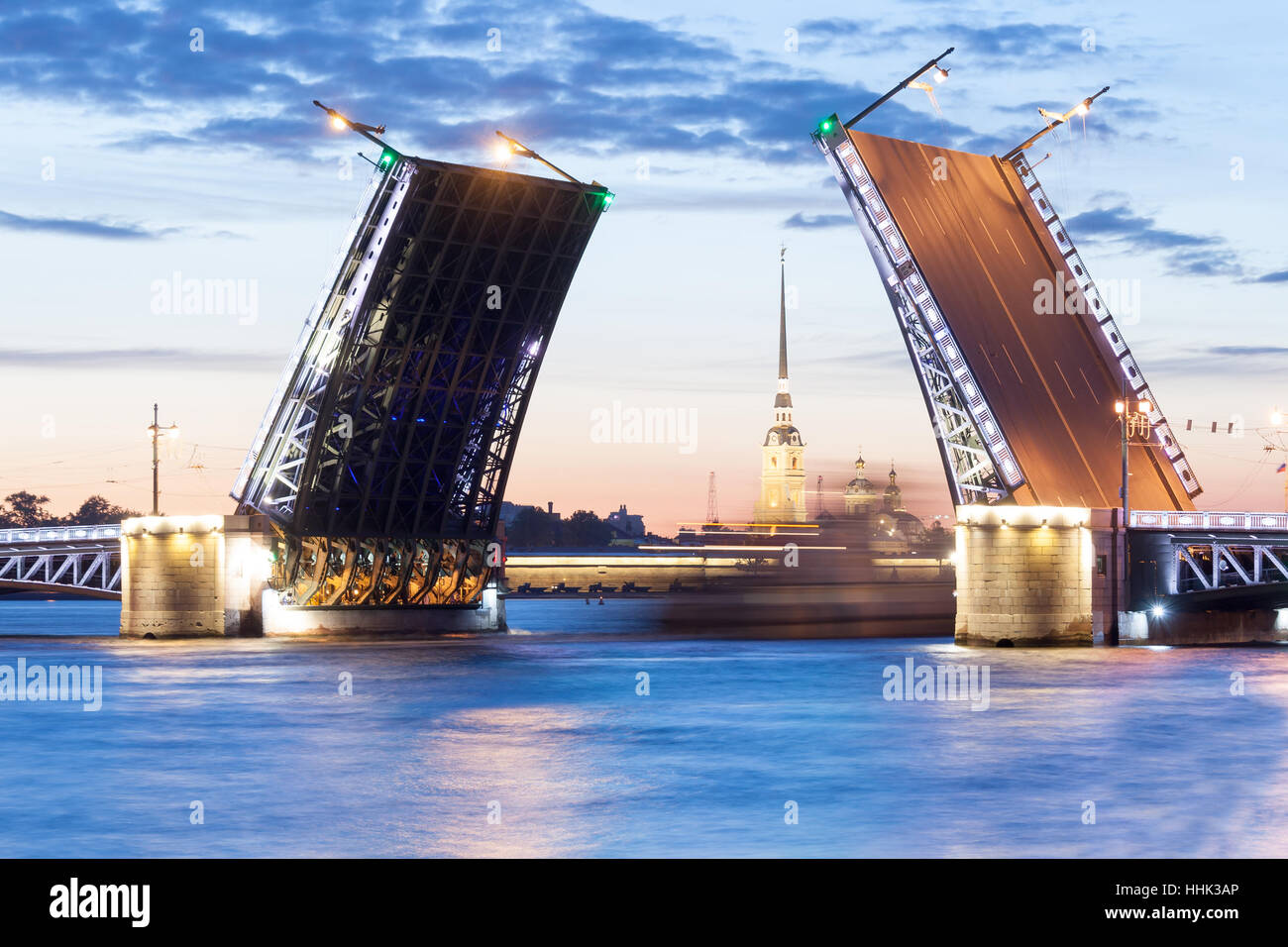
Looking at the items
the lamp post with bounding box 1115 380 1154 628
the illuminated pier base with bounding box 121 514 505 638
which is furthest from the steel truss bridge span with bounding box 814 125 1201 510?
the illuminated pier base with bounding box 121 514 505 638

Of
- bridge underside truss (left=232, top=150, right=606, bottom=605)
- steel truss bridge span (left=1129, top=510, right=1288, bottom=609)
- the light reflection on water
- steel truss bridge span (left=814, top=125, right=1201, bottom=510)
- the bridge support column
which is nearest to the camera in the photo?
the light reflection on water

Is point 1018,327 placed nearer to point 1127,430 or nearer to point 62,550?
point 1127,430

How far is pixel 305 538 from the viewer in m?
58.3

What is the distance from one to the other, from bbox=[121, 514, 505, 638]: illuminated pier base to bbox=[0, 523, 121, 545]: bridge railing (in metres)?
4.12

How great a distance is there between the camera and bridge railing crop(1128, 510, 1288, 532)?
55.5m

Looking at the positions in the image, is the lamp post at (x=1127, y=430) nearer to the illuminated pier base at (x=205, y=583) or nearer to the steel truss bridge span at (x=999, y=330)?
the steel truss bridge span at (x=999, y=330)

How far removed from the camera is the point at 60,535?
2623 inches

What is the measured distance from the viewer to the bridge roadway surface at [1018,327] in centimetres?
5350

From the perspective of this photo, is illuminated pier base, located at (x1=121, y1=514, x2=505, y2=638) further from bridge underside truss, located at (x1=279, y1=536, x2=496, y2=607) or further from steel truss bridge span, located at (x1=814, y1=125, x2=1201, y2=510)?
steel truss bridge span, located at (x1=814, y1=125, x2=1201, y2=510)

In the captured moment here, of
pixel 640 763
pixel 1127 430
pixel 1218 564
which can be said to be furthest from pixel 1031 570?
pixel 640 763

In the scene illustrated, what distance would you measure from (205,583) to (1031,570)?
28185 mm
